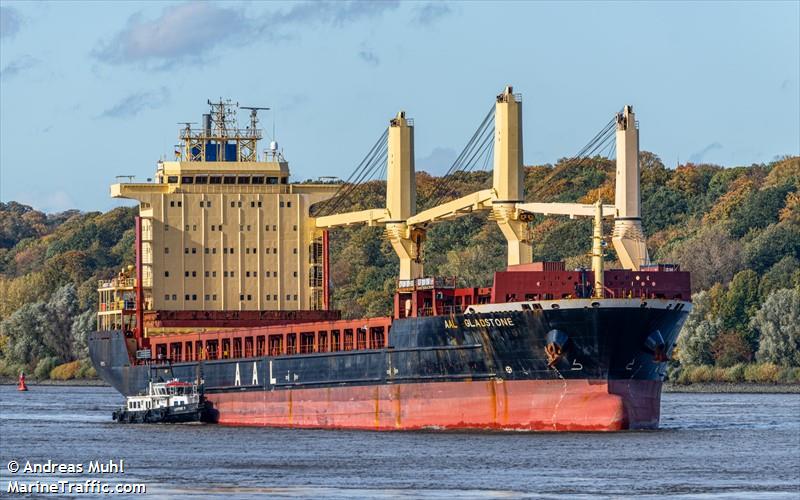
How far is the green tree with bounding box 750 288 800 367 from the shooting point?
104m

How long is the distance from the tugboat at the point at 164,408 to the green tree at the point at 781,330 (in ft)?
139

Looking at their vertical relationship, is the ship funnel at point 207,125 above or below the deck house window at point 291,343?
Answer: above

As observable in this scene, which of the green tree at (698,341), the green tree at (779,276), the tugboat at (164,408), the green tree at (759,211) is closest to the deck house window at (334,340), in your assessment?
the tugboat at (164,408)

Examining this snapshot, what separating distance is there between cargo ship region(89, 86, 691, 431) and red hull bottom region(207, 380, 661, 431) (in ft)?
0.18

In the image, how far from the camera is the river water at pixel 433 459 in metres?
45.2

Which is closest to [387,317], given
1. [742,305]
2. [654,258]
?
[742,305]

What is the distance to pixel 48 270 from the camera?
16338cm

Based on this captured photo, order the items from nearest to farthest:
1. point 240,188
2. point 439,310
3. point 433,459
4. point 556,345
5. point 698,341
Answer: point 433,459 → point 556,345 → point 439,310 → point 240,188 → point 698,341

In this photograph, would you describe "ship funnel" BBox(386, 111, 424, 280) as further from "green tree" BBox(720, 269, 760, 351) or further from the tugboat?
"green tree" BBox(720, 269, 760, 351)

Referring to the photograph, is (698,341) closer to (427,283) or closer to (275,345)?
(275,345)

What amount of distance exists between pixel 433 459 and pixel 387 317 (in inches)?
557

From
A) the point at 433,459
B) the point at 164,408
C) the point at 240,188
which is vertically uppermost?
the point at 240,188

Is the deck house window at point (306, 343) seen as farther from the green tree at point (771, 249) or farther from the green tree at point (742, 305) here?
the green tree at point (771, 249)

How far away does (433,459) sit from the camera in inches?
2048
